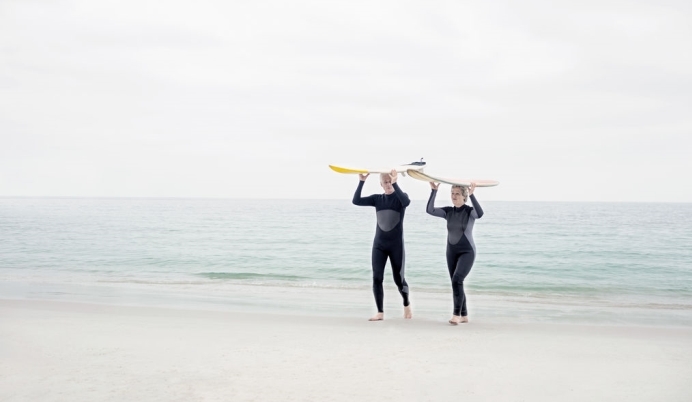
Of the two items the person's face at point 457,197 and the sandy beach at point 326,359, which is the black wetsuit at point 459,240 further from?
the sandy beach at point 326,359

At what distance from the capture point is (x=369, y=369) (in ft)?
18.2

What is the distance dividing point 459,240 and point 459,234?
83 mm

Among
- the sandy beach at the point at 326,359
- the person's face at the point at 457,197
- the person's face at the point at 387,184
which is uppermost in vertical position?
the person's face at the point at 387,184

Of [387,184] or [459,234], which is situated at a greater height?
[387,184]

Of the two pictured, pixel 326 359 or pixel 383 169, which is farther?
pixel 383 169

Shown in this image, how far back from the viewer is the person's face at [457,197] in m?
7.84

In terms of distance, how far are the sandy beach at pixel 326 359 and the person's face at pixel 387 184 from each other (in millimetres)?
1866

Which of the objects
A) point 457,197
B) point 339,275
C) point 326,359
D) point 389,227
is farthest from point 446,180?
point 339,275

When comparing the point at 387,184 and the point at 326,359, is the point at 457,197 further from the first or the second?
the point at 326,359

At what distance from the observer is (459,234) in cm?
782

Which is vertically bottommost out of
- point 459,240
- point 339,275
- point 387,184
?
point 339,275

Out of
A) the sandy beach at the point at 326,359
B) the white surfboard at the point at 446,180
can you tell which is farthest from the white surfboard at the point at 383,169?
the sandy beach at the point at 326,359

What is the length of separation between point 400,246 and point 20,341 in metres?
4.87

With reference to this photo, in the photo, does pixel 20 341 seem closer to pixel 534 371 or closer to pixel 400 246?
pixel 400 246
